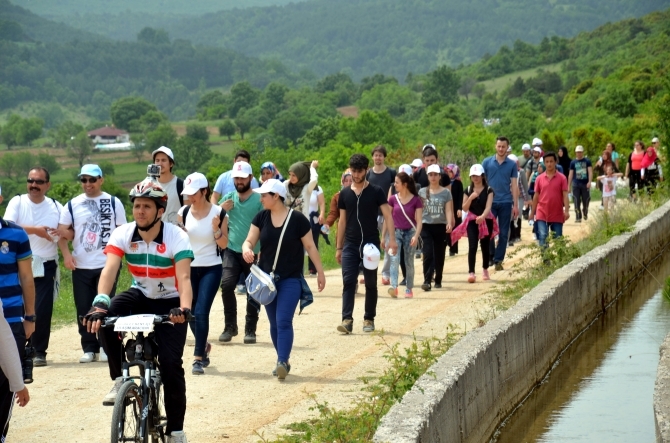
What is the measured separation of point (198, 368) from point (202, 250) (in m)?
1.02

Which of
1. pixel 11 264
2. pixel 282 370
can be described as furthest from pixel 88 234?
pixel 11 264

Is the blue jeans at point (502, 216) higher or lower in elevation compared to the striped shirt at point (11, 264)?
lower

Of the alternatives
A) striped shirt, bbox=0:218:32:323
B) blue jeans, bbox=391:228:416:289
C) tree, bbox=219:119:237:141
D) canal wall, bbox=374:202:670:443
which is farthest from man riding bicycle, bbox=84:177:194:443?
tree, bbox=219:119:237:141

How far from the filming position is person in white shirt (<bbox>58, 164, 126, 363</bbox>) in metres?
10.3

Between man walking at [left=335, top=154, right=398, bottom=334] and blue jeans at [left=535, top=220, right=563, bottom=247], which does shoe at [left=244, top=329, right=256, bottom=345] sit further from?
blue jeans at [left=535, top=220, right=563, bottom=247]

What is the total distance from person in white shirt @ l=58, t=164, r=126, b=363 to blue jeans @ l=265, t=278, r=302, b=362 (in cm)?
184

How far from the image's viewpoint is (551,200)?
1568 centimetres

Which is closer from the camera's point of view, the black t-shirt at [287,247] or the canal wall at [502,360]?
the canal wall at [502,360]

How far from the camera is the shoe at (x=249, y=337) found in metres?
11.1

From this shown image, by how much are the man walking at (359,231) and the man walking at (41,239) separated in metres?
2.90

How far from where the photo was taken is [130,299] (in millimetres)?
6531

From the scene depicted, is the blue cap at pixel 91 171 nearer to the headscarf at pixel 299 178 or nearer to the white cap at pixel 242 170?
the white cap at pixel 242 170

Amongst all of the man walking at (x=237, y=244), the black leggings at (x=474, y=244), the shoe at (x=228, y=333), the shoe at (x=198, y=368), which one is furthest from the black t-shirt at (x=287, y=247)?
the black leggings at (x=474, y=244)

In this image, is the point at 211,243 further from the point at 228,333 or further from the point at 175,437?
the point at 175,437
